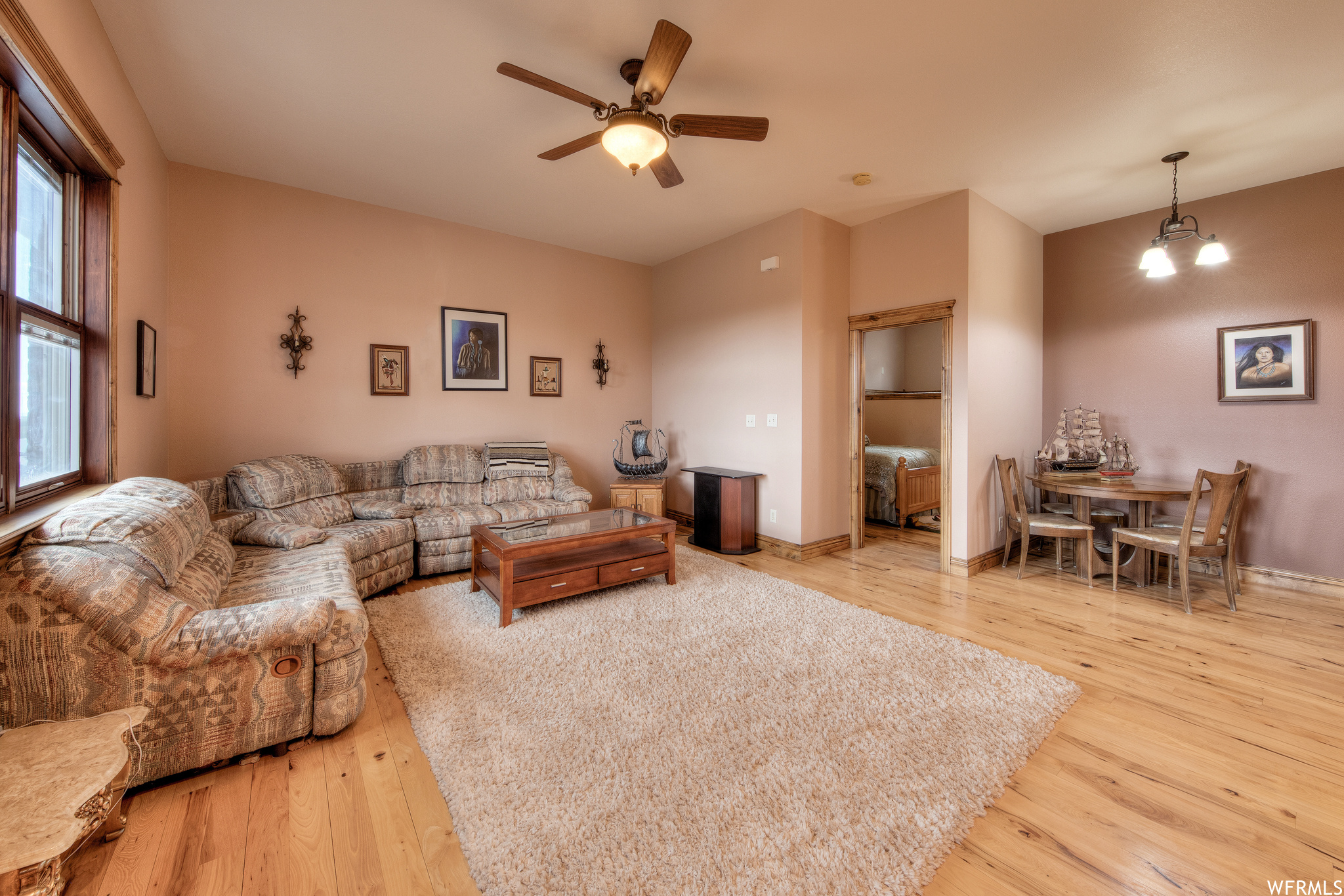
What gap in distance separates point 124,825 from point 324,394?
3347mm

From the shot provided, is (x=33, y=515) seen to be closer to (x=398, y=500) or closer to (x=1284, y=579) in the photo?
(x=398, y=500)

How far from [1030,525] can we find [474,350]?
496cm

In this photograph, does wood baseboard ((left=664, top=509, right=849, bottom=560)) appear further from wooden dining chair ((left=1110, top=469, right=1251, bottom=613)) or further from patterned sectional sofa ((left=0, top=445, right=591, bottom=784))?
patterned sectional sofa ((left=0, top=445, right=591, bottom=784))

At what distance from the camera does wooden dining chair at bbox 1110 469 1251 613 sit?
3.16 metres

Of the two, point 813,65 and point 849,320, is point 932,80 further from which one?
point 849,320

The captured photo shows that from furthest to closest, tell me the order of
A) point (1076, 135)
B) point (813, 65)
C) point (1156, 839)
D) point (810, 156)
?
point (810, 156), point (1076, 135), point (813, 65), point (1156, 839)

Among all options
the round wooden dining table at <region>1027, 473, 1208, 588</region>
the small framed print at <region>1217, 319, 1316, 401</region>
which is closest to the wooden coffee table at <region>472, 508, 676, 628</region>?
the round wooden dining table at <region>1027, 473, 1208, 588</region>

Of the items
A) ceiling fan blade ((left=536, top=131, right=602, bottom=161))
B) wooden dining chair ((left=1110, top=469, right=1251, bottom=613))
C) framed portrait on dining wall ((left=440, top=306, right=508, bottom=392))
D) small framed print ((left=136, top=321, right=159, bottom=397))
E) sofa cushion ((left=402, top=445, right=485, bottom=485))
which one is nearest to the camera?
ceiling fan blade ((left=536, top=131, right=602, bottom=161))

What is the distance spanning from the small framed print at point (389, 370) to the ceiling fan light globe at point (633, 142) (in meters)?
3.00

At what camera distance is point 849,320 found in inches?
186

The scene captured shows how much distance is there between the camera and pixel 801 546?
4395 mm

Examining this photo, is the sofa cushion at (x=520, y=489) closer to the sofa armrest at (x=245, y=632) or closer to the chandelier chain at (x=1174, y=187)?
the sofa armrest at (x=245, y=632)

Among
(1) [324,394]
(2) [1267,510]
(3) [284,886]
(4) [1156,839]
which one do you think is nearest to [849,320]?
(2) [1267,510]

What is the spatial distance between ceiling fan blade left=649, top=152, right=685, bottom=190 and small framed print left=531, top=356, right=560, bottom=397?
2.81 metres
